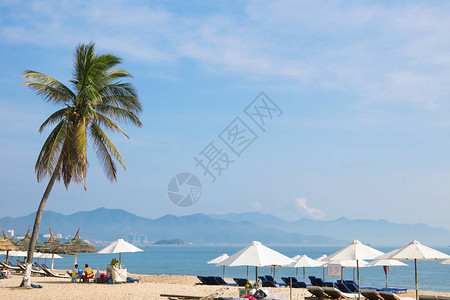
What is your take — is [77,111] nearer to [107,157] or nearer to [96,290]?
[107,157]

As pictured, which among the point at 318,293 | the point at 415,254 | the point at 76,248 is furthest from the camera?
the point at 76,248

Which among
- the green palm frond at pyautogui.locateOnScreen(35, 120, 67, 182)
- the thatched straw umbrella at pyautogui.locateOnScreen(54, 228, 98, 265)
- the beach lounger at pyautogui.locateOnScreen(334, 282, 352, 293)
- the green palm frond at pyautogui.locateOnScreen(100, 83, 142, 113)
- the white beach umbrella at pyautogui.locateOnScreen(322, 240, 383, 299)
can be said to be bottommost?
the beach lounger at pyautogui.locateOnScreen(334, 282, 352, 293)

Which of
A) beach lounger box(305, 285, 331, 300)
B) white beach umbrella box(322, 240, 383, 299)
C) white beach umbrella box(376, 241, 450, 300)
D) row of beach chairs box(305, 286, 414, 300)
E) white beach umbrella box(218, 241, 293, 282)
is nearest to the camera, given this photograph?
white beach umbrella box(376, 241, 450, 300)

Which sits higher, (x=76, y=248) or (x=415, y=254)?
(x=415, y=254)

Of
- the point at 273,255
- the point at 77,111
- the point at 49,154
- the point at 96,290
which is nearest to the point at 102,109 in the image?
the point at 77,111

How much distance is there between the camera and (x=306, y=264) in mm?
22500

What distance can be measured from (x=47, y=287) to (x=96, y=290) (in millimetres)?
2267

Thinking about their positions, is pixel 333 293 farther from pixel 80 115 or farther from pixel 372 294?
pixel 80 115

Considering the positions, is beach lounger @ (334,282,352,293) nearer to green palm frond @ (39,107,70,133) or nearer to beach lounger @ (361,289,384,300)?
beach lounger @ (361,289,384,300)

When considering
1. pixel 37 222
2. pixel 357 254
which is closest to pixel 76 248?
pixel 37 222

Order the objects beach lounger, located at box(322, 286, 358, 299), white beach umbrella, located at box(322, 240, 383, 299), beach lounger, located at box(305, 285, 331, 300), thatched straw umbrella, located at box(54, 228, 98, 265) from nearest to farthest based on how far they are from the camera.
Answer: beach lounger, located at box(322, 286, 358, 299), beach lounger, located at box(305, 285, 331, 300), white beach umbrella, located at box(322, 240, 383, 299), thatched straw umbrella, located at box(54, 228, 98, 265)

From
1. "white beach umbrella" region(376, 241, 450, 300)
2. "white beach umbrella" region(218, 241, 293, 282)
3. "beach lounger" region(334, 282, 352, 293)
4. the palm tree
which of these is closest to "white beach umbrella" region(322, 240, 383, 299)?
"white beach umbrella" region(376, 241, 450, 300)

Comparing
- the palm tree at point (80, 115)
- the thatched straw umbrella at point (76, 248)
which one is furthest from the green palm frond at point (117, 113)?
the thatched straw umbrella at point (76, 248)

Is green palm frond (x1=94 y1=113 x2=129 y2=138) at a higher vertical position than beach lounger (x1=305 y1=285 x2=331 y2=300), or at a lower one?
higher
